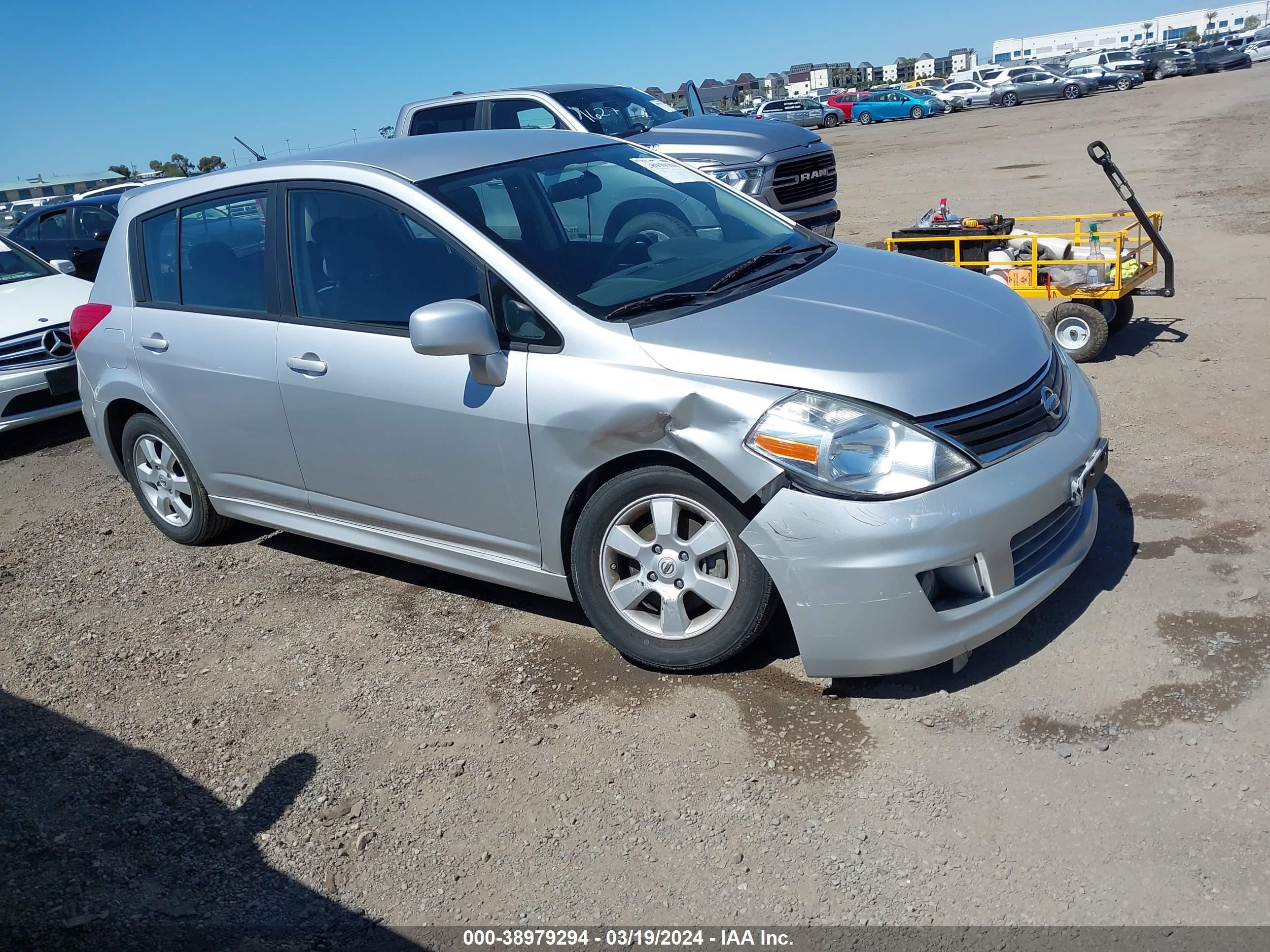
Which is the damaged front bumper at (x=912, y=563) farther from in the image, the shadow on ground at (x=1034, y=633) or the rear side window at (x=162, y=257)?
the rear side window at (x=162, y=257)

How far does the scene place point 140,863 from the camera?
123 inches

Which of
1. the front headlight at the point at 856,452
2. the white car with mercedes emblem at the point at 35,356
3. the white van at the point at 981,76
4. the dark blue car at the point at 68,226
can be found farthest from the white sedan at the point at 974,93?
the front headlight at the point at 856,452

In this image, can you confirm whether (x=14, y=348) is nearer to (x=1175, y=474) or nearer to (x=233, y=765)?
(x=233, y=765)

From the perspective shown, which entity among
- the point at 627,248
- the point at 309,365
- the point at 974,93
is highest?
the point at 627,248

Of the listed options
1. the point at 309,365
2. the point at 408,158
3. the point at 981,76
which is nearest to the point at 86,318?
the point at 309,365

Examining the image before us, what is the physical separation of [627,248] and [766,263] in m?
0.56

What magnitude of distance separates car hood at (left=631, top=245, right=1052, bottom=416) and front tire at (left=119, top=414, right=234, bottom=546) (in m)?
2.80

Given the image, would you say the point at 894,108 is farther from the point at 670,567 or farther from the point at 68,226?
the point at 670,567

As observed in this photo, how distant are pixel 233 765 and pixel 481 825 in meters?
1.03

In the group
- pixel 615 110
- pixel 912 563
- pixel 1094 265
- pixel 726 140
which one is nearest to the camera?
pixel 912 563

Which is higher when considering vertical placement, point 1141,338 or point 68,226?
point 68,226

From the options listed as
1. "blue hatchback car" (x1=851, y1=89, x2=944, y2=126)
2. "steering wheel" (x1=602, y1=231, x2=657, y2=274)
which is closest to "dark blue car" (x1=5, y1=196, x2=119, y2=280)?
"steering wheel" (x1=602, y1=231, x2=657, y2=274)

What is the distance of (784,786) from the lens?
313 cm

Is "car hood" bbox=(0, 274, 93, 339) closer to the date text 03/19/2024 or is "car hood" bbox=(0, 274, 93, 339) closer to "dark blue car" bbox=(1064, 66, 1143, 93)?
the date text 03/19/2024
